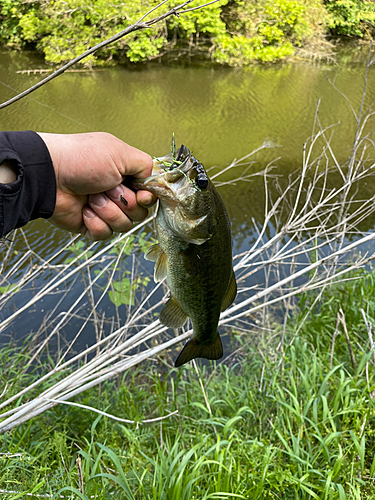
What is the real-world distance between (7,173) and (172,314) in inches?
34.2

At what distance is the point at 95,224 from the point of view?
1895mm

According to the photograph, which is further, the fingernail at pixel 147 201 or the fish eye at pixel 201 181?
the fingernail at pixel 147 201

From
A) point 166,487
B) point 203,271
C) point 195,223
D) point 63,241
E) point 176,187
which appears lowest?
point 63,241

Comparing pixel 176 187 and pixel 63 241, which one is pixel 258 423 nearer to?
pixel 176 187

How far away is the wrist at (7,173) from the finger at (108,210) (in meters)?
0.38

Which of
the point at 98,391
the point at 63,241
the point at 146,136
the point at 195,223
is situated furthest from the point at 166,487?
the point at 146,136

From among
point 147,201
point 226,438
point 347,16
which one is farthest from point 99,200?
point 347,16

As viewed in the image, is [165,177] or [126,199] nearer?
[165,177]

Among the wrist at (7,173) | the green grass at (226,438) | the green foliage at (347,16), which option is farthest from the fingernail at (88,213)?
the green foliage at (347,16)

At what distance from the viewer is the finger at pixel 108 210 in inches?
72.1

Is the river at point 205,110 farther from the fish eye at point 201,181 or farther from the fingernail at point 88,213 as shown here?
the fish eye at point 201,181

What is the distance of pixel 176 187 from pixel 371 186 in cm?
878

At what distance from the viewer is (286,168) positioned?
32.6 ft

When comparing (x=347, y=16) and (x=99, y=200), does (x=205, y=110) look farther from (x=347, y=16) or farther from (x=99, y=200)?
(x=347, y=16)
